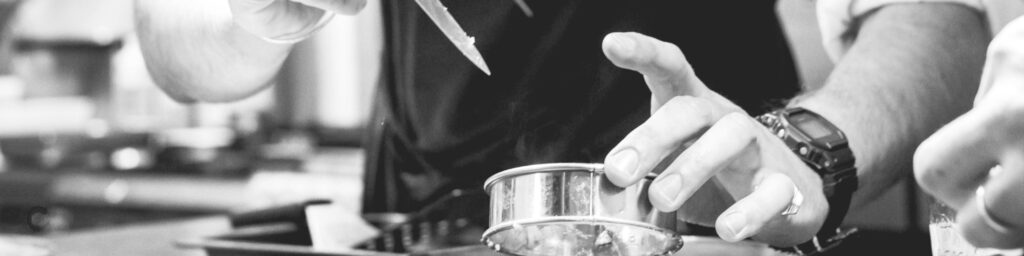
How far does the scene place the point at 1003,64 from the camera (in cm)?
75

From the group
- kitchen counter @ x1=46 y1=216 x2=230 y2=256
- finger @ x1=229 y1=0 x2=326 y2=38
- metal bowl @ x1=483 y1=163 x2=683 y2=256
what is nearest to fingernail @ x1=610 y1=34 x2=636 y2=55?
metal bowl @ x1=483 y1=163 x2=683 y2=256

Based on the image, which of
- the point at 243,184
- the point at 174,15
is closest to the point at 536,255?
the point at 174,15

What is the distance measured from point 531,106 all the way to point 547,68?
0.15m

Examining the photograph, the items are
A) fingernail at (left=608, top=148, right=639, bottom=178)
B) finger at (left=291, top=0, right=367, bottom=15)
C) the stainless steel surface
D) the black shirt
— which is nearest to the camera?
fingernail at (left=608, top=148, right=639, bottom=178)

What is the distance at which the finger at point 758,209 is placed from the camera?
1015 millimetres

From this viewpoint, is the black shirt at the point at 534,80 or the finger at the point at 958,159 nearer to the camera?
the finger at the point at 958,159

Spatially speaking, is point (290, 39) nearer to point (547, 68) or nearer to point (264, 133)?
point (547, 68)

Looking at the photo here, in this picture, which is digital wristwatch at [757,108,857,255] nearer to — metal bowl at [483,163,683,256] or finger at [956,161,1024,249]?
metal bowl at [483,163,683,256]

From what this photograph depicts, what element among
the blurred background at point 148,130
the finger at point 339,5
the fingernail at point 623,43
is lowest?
the blurred background at point 148,130

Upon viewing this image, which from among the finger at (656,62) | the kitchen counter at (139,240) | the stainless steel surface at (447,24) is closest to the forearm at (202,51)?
the kitchen counter at (139,240)

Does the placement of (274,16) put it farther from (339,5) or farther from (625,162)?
(625,162)

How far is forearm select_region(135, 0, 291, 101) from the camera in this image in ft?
5.45

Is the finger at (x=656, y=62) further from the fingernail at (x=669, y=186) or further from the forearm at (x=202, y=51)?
the forearm at (x=202, y=51)

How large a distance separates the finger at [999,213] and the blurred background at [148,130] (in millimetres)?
2162
